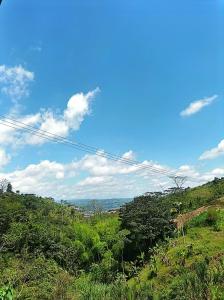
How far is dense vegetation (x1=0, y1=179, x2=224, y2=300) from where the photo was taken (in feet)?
70.5

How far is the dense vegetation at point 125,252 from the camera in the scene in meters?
21.5

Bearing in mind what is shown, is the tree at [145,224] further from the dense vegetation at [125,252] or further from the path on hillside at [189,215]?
the path on hillside at [189,215]

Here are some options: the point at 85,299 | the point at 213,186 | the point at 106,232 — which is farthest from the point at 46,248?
the point at 213,186

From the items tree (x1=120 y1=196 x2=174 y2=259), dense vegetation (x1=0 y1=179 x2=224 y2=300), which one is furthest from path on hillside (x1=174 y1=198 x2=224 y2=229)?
tree (x1=120 y1=196 x2=174 y2=259)

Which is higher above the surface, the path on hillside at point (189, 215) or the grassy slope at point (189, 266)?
the path on hillside at point (189, 215)

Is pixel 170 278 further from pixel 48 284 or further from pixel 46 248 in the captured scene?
pixel 46 248

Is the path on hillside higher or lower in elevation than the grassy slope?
higher

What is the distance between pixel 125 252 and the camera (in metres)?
34.6

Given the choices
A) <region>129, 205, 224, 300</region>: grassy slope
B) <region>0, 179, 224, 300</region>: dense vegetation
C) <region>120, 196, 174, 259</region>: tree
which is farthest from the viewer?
<region>120, 196, 174, 259</region>: tree

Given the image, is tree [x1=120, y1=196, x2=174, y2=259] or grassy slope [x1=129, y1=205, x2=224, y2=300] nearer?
grassy slope [x1=129, y1=205, x2=224, y2=300]

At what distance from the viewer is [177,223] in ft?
110

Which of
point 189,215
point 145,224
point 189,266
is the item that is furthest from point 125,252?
point 189,266

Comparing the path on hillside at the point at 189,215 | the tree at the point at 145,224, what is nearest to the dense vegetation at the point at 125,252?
the tree at the point at 145,224

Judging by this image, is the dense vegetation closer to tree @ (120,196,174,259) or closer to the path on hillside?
tree @ (120,196,174,259)
